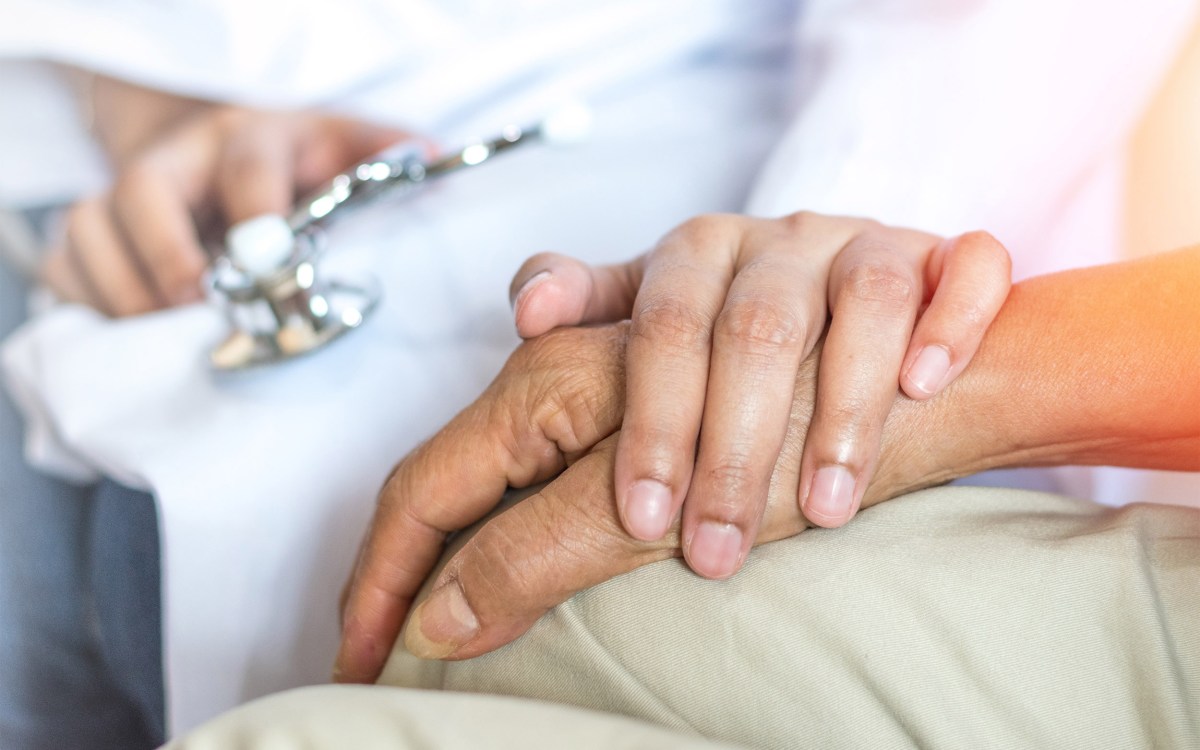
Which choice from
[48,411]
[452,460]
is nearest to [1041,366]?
[452,460]

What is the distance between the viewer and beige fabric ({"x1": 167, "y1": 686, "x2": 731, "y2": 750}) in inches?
14.1

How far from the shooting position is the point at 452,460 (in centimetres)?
50

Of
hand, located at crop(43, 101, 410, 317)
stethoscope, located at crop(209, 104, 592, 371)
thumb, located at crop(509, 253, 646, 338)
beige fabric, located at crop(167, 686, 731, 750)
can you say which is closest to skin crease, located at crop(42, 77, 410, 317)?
hand, located at crop(43, 101, 410, 317)

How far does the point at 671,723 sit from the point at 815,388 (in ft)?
0.56

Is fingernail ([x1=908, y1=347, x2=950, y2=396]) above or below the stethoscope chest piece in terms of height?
above

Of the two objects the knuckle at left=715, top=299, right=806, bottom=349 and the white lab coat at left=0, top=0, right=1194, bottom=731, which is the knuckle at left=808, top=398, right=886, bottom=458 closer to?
the knuckle at left=715, top=299, right=806, bottom=349

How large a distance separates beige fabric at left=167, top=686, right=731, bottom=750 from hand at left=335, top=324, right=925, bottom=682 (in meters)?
0.06

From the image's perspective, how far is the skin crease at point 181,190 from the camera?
79cm

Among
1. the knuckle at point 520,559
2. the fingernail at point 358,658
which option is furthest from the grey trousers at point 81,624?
the knuckle at point 520,559

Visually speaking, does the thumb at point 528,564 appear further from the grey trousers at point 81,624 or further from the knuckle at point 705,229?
the grey trousers at point 81,624

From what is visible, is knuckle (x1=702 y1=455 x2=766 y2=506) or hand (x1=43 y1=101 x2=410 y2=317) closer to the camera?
knuckle (x1=702 y1=455 x2=766 y2=506)

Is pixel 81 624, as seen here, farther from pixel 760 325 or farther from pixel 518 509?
pixel 760 325

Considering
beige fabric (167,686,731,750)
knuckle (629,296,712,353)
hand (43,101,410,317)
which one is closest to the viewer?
beige fabric (167,686,731,750)

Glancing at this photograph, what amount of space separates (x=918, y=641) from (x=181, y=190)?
2.30 feet
